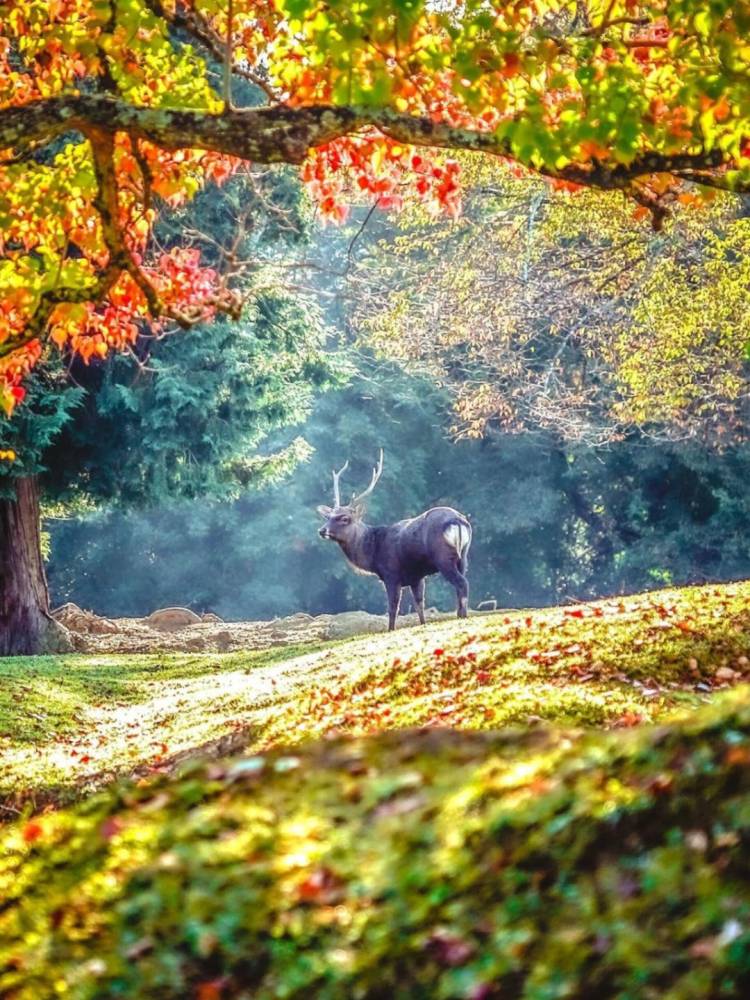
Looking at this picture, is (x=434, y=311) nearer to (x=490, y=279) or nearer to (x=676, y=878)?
(x=490, y=279)

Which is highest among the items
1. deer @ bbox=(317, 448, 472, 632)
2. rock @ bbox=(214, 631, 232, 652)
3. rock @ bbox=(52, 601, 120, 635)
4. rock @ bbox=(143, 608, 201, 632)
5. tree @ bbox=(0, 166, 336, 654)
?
tree @ bbox=(0, 166, 336, 654)

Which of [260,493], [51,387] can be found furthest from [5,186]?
[260,493]

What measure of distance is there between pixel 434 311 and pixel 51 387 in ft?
21.8

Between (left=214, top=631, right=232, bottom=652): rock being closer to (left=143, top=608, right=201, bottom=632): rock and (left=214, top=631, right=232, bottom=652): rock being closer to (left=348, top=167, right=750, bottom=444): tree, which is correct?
(left=143, top=608, right=201, bottom=632): rock

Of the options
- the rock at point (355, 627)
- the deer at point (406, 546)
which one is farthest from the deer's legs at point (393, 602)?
the rock at point (355, 627)

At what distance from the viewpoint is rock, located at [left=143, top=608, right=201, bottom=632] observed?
26.7 m

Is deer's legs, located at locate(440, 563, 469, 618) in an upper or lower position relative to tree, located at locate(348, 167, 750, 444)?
lower

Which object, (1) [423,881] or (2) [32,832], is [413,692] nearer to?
(2) [32,832]

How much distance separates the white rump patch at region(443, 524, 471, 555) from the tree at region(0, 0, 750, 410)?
10.5 meters

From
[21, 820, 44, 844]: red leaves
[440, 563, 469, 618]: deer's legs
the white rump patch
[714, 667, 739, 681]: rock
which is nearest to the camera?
→ [21, 820, 44, 844]: red leaves

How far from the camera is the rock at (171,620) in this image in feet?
87.6

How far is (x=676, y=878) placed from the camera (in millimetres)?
2648

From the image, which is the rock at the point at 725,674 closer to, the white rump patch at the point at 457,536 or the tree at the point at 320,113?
the tree at the point at 320,113

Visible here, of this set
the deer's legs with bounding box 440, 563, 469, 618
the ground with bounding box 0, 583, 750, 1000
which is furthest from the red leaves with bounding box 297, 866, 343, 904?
the deer's legs with bounding box 440, 563, 469, 618
